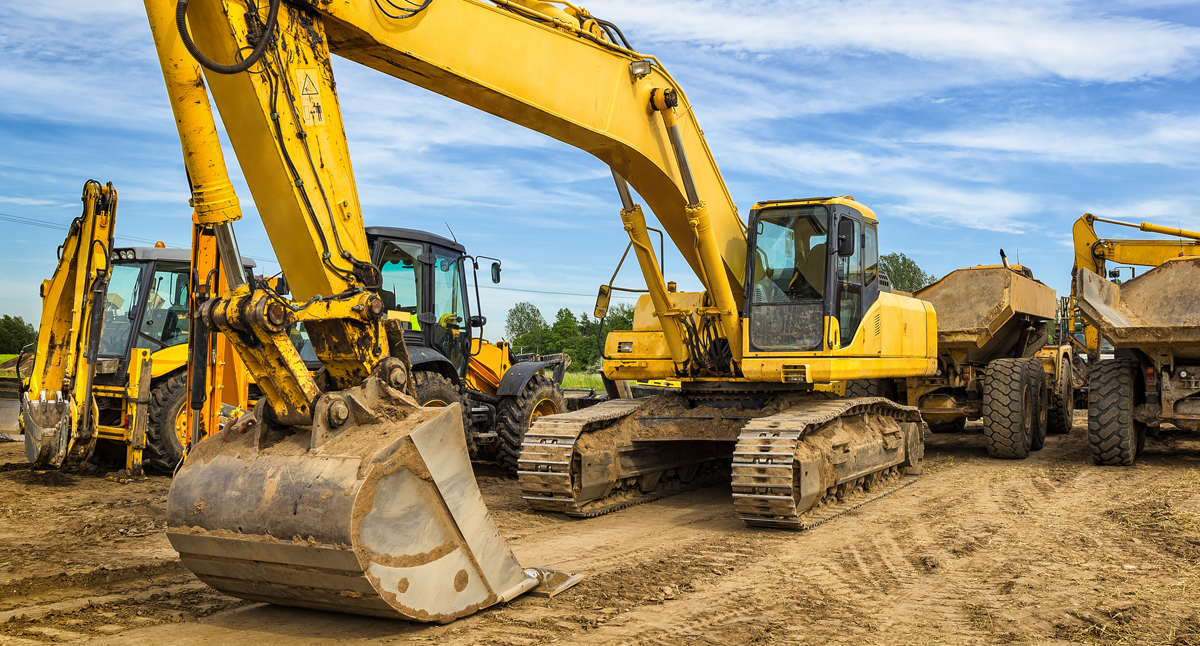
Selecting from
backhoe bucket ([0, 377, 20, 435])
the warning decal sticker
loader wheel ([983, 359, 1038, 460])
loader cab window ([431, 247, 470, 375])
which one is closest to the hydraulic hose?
the warning decal sticker

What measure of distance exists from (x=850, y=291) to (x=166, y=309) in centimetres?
766

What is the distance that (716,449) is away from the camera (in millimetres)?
9891

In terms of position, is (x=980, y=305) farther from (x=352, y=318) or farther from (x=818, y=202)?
(x=352, y=318)

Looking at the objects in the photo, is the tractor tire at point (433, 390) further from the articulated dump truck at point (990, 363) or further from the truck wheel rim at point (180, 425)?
the articulated dump truck at point (990, 363)

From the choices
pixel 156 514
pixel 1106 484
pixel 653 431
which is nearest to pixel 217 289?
pixel 156 514

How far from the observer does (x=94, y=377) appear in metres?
10.3

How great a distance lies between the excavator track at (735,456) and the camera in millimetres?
7316

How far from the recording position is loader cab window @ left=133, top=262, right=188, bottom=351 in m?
10.9

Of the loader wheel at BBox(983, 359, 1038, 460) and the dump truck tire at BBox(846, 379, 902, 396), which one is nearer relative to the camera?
the loader wheel at BBox(983, 359, 1038, 460)

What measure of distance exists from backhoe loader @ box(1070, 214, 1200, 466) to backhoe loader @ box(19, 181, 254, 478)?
914 centimetres

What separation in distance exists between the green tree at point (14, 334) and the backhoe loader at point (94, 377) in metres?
30.0

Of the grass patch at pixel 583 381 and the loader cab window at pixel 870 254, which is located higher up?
the loader cab window at pixel 870 254

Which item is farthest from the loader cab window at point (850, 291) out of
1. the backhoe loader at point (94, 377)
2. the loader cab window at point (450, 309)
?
the backhoe loader at point (94, 377)

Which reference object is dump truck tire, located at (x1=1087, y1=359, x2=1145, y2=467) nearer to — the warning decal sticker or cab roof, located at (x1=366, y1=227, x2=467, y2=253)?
cab roof, located at (x1=366, y1=227, x2=467, y2=253)
